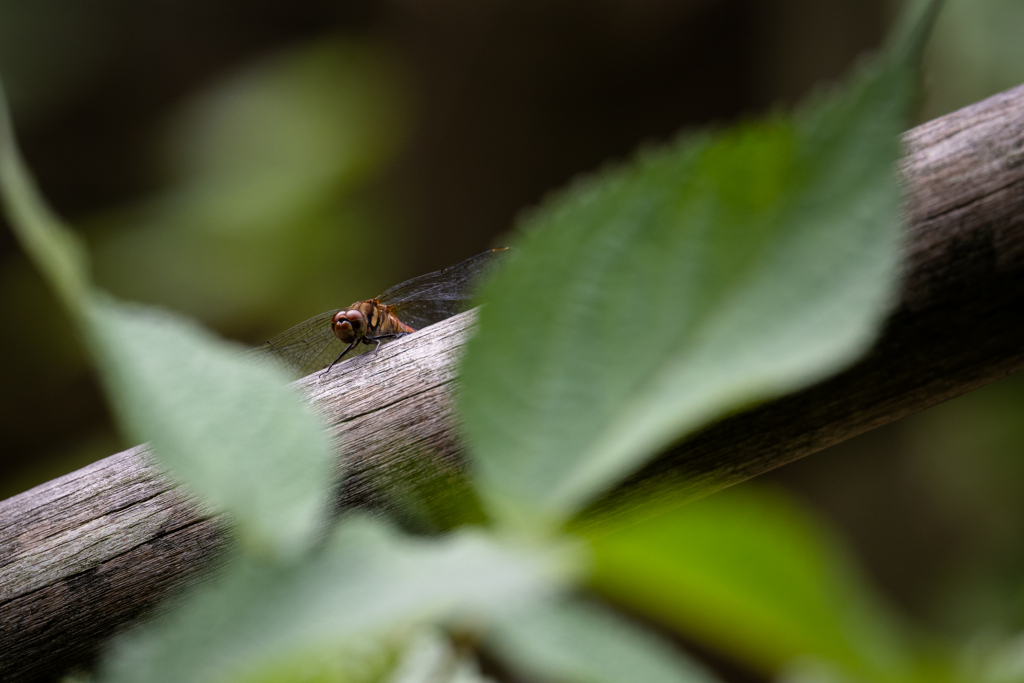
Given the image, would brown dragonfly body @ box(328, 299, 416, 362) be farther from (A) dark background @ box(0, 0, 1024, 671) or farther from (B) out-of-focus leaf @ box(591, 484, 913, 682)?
(B) out-of-focus leaf @ box(591, 484, 913, 682)

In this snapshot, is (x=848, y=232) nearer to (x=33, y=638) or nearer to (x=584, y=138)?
(x=33, y=638)

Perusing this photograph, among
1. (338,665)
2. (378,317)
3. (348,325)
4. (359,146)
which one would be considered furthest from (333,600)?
(359,146)

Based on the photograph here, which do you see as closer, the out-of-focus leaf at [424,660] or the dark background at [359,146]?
the out-of-focus leaf at [424,660]

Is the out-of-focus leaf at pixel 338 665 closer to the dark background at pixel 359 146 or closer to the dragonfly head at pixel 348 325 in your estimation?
the dragonfly head at pixel 348 325

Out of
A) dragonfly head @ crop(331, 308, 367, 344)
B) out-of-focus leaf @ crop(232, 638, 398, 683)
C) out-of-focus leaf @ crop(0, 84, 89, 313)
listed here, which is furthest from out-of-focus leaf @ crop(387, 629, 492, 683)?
dragonfly head @ crop(331, 308, 367, 344)

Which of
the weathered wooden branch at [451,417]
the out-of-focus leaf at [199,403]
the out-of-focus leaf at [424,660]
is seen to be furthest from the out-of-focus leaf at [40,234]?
the weathered wooden branch at [451,417]

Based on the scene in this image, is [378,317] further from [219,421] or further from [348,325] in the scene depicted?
[219,421]

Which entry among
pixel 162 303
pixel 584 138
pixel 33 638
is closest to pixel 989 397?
pixel 584 138
